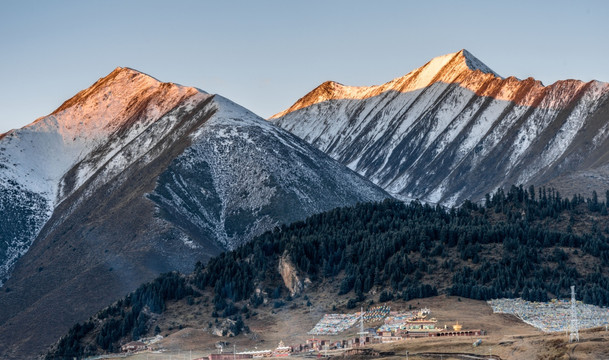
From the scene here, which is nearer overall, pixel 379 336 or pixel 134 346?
pixel 379 336

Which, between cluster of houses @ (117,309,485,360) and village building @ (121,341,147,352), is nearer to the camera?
cluster of houses @ (117,309,485,360)

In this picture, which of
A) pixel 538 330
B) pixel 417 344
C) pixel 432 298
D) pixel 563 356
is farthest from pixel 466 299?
pixel 563 356

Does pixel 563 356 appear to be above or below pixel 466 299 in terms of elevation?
below

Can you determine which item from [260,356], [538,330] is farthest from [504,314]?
[260,356]

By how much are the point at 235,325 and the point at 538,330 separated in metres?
51.7

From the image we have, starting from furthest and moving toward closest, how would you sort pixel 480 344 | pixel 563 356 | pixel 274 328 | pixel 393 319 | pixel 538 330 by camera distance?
pixel 274 328 < pixel 393 319 < pixel 538 330 < pixel 480 344 < pixel 563 356

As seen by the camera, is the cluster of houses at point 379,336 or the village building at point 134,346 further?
the village building at point 134,346

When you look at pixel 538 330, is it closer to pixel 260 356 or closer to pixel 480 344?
pixel 480 344

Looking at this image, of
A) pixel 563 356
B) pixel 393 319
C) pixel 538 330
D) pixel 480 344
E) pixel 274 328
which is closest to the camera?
pixel 563 356

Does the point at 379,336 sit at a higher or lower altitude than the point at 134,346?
lower

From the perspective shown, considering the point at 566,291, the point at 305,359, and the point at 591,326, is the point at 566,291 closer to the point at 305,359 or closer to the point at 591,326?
the point at 591,326

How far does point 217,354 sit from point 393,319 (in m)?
28.5

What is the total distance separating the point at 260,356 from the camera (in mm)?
175000

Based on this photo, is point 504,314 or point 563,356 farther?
point 504,314
